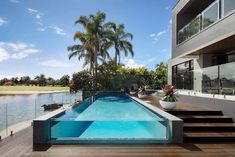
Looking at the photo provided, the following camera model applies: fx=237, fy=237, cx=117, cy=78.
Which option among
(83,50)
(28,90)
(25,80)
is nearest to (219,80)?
(83,50)

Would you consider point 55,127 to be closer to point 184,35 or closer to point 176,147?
point 176,147

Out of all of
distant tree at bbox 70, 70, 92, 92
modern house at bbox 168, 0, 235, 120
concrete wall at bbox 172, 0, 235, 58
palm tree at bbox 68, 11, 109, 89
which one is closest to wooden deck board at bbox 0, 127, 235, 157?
modern house at bbox 168, 0, 235, 120

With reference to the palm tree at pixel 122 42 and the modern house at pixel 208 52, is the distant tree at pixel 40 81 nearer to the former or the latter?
the palm tree at pixel 122 42

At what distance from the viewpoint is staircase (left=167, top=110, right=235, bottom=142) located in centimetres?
641

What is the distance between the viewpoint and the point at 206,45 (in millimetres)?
11352

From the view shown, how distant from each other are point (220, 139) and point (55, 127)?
4.43m

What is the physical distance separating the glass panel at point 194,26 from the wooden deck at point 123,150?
935 centimetres

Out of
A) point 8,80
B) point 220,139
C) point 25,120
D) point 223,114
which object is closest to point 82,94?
point 25,120

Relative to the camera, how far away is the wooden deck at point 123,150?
17.0 feet

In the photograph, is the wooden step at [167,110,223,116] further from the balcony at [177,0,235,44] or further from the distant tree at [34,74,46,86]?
the distant tree at [34,74,46,86]

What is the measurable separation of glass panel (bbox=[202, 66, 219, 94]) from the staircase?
7.56ft

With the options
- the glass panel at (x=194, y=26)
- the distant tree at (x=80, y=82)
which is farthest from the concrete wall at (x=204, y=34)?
the distant tree at (x=80, y=82)

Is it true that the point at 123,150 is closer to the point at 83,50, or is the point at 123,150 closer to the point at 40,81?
the point at 83,50

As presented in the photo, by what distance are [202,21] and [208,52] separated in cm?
182
